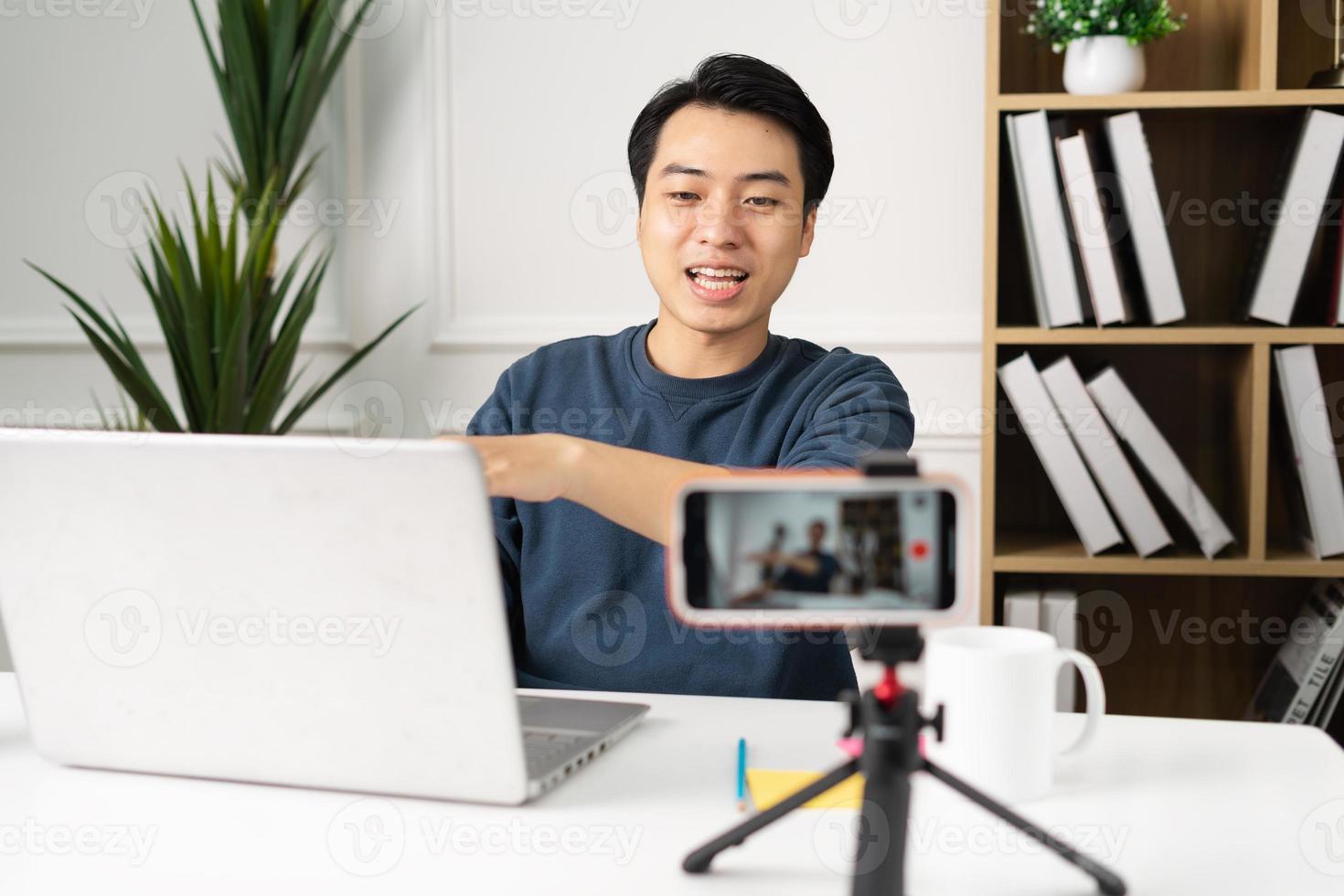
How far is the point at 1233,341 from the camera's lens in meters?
1.94

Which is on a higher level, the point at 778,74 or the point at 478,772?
the point at 778,74

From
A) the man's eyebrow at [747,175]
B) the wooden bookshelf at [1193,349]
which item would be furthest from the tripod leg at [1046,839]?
the wooden bookshelf at [1193,349]

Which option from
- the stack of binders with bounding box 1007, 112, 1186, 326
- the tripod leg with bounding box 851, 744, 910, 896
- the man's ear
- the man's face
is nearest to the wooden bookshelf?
the stack of binders with bounding box 1007, 112, 1186, 326

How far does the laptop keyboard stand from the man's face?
0.68 m

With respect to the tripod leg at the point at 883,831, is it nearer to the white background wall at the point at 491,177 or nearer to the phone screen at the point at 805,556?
the phone screen at the point at 805,556

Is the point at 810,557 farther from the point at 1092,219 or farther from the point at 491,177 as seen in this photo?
the point at 491,177

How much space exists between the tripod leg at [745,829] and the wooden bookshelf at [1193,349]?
139 cm

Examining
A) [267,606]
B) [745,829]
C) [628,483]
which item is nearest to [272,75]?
[628,483]

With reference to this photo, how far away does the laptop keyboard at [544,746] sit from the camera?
825 mm

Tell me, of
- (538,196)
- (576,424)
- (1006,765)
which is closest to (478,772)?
(1006,765)

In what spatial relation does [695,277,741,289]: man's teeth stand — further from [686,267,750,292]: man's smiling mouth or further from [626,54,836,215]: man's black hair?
[626,54,836,215]: man's black hair

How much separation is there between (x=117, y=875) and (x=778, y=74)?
1.15 m

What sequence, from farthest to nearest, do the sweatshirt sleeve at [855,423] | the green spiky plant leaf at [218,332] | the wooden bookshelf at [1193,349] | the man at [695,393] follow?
1. the green spiky plant leaf at [218,332]
2. the wooden bookshelf at [1193,349]
3. the man at [695,393]
4. the sweatshirt sleeve at [855,423]

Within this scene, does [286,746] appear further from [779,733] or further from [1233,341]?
[1233,341]
